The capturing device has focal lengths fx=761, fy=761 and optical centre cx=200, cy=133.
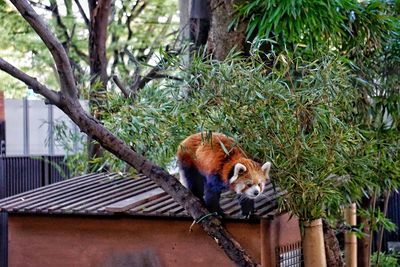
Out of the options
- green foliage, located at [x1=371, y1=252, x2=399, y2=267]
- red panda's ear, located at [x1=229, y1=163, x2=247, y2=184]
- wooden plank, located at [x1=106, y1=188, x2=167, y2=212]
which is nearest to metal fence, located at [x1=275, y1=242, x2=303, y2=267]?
red panda's ear, located at [x1=229, y1=163, x2=247, y2=184]

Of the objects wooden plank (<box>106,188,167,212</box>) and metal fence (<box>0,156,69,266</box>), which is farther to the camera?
metal fence (<box>0,156,69,266</box>)

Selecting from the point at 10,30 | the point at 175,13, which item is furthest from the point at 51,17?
the point at 175,13

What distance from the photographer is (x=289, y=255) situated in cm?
478

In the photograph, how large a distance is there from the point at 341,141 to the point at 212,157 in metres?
0.86

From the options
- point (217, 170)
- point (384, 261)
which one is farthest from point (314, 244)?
point (384, 261)

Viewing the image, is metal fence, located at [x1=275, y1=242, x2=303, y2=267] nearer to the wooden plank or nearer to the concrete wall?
the wooden plank

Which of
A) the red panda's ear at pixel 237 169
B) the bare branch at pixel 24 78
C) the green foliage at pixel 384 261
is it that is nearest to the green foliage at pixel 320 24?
the red panda's ear at pixel 237 169

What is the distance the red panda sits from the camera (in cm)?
401

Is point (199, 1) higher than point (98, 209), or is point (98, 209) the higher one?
point (199, 1)

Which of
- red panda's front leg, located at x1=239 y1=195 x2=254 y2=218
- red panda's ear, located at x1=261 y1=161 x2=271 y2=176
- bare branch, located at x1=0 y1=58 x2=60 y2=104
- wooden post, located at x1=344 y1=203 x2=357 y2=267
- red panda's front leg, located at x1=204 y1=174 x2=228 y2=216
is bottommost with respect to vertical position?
wooden post, located at x1=344 y1=203 x2=357 y2=267

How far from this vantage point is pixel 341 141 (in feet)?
14.7

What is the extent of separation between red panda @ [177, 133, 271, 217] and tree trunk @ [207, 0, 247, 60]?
1.94m

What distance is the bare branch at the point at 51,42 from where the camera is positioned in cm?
396

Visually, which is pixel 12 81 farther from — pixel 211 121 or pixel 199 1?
pixel 211 121
